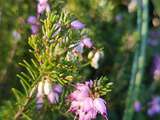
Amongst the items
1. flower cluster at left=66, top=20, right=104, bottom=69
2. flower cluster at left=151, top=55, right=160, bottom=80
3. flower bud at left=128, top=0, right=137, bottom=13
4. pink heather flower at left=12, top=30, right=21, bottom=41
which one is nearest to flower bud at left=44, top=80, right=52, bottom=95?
flower cluster at left=66, top=20, right=104, bottom=69

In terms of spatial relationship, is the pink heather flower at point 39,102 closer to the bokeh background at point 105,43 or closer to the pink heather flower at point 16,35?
the bokeh background at point 105,43

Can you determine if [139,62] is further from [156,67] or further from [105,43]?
[156,67]

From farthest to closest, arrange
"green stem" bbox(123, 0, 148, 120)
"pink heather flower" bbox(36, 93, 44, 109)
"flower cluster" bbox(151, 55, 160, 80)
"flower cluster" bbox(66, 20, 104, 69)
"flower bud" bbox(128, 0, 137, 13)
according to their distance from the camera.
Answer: "flower cluster" bbox(151, 55, 160, 80) → "flower bud" bbox(128, 0, 137, 13) → "green stem" bbox(123, 0, 148, 120) → "pink heather flower" bbox(36, 93, 44, 109) → "flower cluster" bbox(66, 20, 104, 69)

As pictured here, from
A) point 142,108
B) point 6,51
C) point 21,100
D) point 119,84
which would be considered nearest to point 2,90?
point 6,51

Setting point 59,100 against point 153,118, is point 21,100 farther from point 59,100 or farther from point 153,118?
point 153,118

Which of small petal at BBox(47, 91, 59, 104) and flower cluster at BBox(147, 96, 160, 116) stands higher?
flower cluster at BBox(147, 96, 160, 116)

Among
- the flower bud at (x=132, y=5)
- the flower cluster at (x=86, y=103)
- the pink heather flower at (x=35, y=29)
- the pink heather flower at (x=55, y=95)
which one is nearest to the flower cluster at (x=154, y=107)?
the flower bud at (x=132, y=5)

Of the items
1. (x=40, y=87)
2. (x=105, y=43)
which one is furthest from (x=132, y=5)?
(x=40, y=87)

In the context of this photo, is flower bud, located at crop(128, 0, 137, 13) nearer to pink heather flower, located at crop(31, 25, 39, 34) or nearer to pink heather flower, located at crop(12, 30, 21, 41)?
pink heather flower, located at crop(12, 30, 21, 41)
